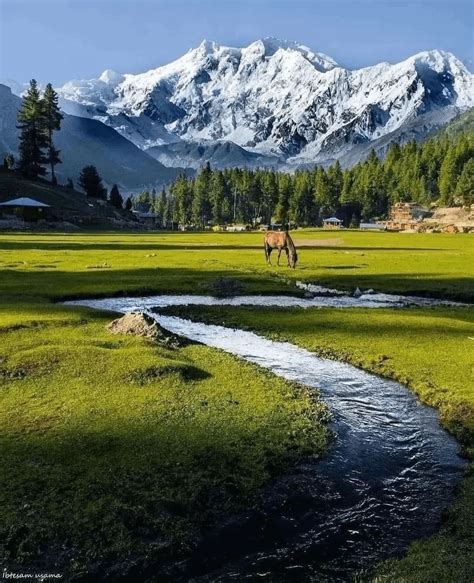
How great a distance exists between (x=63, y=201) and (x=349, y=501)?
466 feet

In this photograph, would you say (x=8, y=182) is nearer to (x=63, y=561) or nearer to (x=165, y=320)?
(x=165, y=320)

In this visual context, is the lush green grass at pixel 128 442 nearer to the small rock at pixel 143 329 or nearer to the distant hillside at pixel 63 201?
the small rock at pixel 143 329

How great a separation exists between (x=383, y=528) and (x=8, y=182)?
480 feet

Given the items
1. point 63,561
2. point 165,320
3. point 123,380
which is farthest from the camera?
point 165,320

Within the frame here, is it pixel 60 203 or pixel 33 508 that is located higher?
pixel 60 203

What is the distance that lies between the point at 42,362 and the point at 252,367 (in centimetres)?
690

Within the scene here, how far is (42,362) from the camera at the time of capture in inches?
695

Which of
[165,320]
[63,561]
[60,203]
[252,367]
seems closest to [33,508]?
[63,561]

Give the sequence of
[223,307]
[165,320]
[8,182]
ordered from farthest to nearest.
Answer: [8,182]
[223,307]
[165,320]

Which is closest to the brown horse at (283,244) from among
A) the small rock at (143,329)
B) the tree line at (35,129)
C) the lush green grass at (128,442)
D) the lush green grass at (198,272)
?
the lush green grass at (198,272)

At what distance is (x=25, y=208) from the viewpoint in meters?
124

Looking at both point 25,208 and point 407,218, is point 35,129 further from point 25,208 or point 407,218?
point 407,218

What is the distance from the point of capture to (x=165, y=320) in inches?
1128

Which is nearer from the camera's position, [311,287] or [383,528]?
[383,528]
